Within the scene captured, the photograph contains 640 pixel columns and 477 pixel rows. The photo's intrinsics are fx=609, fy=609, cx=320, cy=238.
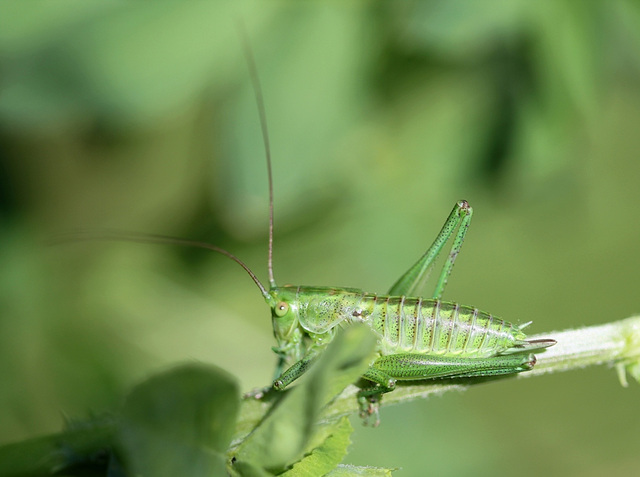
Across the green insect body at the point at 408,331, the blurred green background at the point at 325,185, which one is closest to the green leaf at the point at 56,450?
the green insect body at the point at 408,331

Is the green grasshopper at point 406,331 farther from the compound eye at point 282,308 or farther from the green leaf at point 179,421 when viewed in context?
the green leaf at point 179,421

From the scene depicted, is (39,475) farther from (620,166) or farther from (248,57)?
(620,166)

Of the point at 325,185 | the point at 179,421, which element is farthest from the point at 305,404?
the point at 325,185

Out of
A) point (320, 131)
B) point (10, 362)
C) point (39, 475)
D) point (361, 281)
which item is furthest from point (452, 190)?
point (39, 475)

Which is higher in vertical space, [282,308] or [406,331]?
[282,308]

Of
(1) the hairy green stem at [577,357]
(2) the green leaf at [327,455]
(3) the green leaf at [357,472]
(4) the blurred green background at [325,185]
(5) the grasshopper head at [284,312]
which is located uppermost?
(4) the blurred green background at [325,185]

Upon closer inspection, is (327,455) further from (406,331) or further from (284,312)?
(284,312)

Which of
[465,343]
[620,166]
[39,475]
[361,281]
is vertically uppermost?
[620,166]
